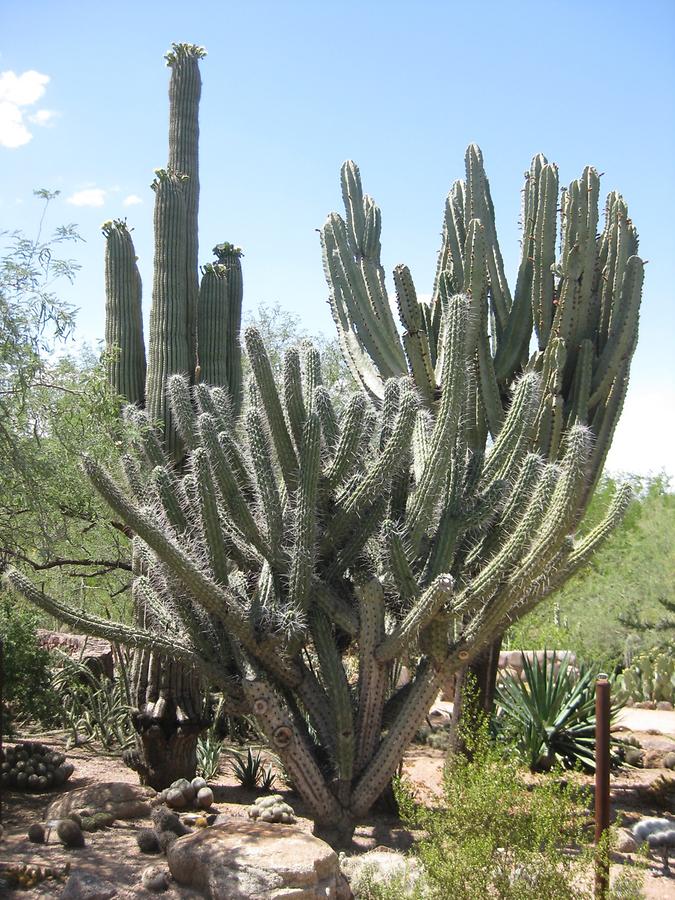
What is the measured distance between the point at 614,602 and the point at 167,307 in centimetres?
1287

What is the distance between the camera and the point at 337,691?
6219 millimetres

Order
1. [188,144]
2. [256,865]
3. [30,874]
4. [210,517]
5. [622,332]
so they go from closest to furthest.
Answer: [256,865] → [30,874] → [210,517] → [622,332] → [188,144]

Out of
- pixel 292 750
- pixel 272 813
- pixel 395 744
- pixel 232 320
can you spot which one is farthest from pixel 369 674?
pixel 232 320

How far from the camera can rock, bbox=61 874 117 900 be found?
Result: 15.6 ft

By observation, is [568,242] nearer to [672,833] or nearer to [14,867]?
[672,833]

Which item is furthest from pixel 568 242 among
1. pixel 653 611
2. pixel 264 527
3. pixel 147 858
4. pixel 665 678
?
pixel 653 611

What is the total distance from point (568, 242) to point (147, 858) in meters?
6.37

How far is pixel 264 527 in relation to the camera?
20.9ft

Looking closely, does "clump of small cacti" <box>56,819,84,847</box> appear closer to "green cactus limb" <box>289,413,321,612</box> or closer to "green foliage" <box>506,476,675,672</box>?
"green cactus limb" <box>289,413,321,612</box>

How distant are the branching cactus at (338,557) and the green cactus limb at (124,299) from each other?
2684mm

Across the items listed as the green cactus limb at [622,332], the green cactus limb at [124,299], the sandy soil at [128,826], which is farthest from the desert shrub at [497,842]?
the green cactus limb at [124,299]

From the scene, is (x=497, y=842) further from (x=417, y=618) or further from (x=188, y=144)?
(x=188, y=144)

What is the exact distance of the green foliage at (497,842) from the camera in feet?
12.4

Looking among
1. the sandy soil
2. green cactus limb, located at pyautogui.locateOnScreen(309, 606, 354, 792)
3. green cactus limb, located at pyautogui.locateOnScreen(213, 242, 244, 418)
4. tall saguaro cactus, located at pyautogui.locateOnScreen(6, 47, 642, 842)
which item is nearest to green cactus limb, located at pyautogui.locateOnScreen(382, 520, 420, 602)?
tall saguaro cactus, located at pyautogui.locateOnScreen(6, 47, 642, 842)
